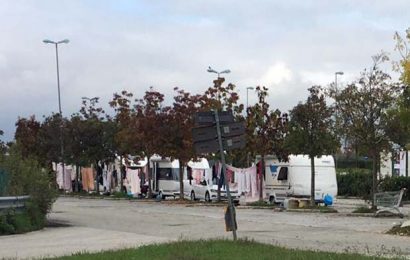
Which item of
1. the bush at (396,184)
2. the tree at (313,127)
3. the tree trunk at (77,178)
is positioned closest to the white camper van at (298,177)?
the tree at (313,127)

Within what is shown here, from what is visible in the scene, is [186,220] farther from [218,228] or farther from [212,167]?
[212,167]

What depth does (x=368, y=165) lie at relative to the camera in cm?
6469

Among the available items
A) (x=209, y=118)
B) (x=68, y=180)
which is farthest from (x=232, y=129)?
(x=68, y=180)

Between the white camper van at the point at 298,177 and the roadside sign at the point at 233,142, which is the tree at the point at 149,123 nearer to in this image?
the white camper van at the point at 298,177

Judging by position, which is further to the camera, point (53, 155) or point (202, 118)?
point (53, 155)

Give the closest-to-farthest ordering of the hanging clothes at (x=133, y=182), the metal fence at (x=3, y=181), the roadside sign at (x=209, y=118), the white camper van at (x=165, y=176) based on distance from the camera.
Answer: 1. the roadside sign at (x=209, y=118)
2. the metal fence at (x=3, y=181)
3. the white camper van at (x=165, y=176)
4. the hanging clothes at (x=133, y=182)

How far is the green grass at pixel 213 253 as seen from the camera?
1152 centimetres

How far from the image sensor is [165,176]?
47031mm

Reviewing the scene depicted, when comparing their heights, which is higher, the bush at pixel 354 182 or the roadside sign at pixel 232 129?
the roadside sign at pixel 232 129

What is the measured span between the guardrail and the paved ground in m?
1.03

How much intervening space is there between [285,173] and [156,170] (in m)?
14.2

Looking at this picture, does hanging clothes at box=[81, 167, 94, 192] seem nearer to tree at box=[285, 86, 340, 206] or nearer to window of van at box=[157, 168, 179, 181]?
window of van at box=[157, 168, 179, 181]

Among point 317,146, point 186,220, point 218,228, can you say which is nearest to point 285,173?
point 317,146

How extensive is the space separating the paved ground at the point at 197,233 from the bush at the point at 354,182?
2210cm
